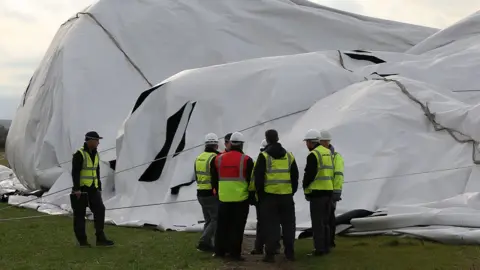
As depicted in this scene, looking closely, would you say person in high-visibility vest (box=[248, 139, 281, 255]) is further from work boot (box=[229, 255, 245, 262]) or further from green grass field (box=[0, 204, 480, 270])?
work boot (box=[229, 255, 245, 262])

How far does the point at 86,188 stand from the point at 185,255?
6.98 ft

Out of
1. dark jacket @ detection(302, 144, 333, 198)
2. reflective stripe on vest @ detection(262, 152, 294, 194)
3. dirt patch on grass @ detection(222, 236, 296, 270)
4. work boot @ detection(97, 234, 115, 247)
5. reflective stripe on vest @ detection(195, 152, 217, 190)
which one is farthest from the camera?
work boot @ detection(97, 234, 115, 247)

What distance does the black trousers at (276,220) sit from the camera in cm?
855

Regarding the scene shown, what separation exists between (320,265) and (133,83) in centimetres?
1304

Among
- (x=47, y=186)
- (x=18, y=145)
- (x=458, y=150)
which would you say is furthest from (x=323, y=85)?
(x=18, y=145)

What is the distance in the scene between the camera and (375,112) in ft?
41.8

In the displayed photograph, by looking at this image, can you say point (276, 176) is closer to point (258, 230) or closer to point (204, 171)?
point (258, 230)

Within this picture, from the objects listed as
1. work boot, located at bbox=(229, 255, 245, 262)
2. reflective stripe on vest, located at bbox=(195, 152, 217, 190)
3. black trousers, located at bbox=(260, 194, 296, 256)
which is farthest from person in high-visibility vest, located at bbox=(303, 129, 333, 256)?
reflective stripe on vest, located at bbox=(195, 152, 217, 190)

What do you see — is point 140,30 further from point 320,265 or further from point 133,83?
point 320,265

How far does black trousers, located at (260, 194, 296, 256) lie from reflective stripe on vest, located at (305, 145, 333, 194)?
0.49 meters

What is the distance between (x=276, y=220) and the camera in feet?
28.3

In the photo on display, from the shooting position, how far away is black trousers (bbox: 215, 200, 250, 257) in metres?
8.84

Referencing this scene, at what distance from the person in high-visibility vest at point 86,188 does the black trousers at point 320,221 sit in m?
3.58

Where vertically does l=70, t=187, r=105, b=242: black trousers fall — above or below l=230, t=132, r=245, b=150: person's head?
below
